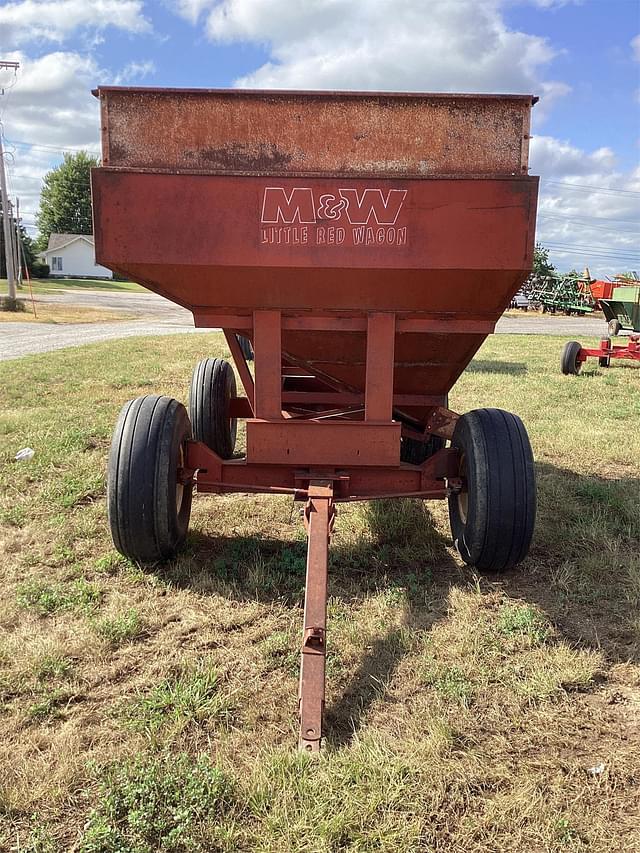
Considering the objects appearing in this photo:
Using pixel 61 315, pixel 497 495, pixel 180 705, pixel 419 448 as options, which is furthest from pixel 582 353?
pixel 61 315

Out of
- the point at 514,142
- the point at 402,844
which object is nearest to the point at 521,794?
the point at 402,844

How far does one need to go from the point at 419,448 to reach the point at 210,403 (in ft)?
6.12

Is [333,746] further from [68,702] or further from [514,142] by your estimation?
[514,142]

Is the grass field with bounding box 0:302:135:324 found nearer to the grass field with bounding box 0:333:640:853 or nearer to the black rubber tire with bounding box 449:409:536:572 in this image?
the grass field with bounding box 0:333:640:853

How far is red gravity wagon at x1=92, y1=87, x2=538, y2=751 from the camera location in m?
3.17

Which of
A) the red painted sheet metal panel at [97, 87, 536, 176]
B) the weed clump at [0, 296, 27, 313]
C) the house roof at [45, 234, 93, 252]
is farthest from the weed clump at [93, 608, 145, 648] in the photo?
the house roof at [45, 234, 93, 252]

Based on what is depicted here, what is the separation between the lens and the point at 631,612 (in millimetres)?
3334

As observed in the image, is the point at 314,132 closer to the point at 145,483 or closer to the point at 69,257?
the point at 145,483

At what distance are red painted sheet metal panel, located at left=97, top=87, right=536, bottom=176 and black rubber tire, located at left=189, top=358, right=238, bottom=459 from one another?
2.54 metres

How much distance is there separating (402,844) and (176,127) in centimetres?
308

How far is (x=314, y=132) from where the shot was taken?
10.5 ft

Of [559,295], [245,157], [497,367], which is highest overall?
[245,157]

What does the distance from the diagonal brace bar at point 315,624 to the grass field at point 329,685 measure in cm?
10

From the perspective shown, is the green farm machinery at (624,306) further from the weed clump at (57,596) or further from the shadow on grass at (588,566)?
the weed clump at (57,596)
